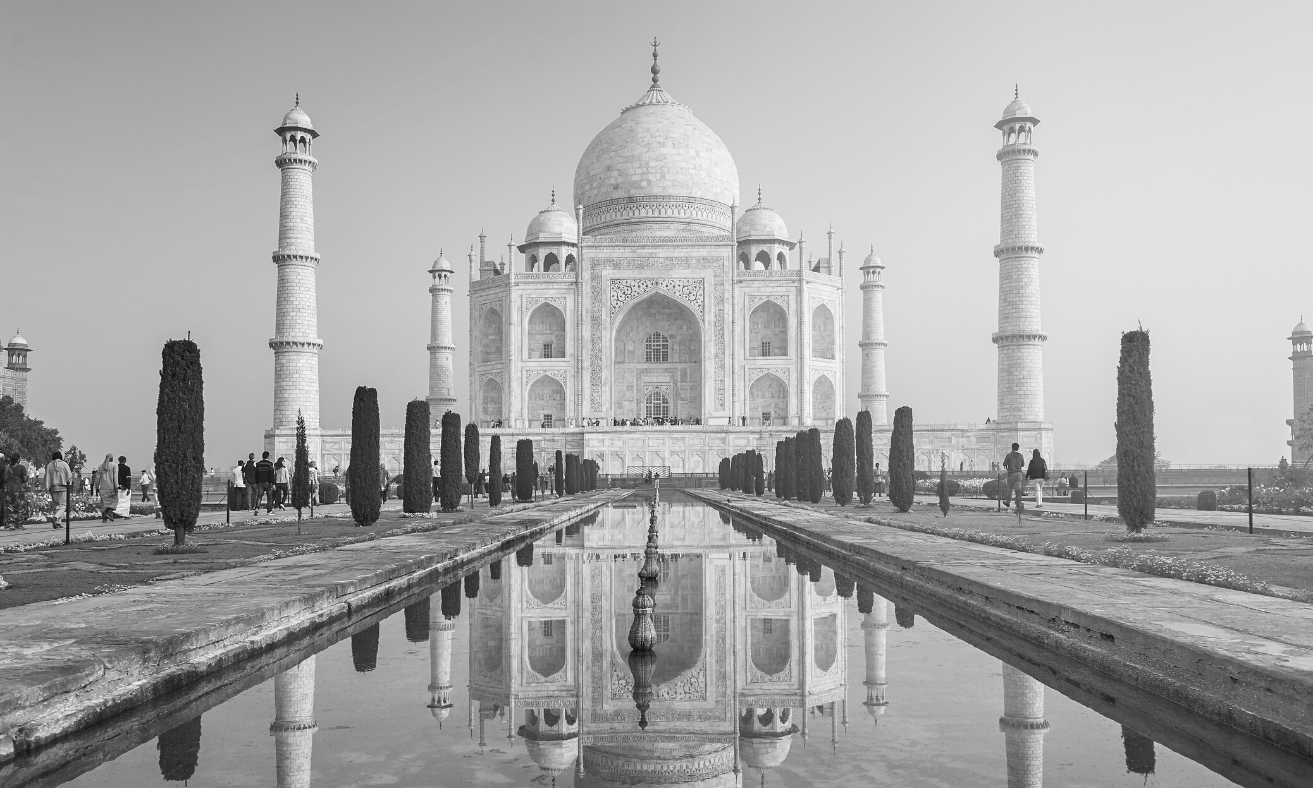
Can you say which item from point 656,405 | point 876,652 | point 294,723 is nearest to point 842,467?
point 876,652

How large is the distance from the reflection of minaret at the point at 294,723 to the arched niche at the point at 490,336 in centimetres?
3461

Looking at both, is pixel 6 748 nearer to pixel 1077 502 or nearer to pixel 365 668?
pixel 365 668

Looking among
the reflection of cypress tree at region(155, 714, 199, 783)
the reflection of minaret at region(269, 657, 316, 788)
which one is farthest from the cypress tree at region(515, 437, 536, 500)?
the reflection of cypress tree at region(155, 714, 199, 783)

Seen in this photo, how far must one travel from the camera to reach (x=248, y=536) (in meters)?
10.6

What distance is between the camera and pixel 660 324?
3972 centimetres

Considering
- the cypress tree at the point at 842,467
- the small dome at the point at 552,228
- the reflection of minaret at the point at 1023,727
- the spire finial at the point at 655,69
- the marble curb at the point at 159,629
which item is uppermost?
the spire finial at the point at 655,69

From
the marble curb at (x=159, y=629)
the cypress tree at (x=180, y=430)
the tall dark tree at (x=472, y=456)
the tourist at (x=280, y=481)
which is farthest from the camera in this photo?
the tall dark tree at (x=472, y=456)

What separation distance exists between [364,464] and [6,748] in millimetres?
9481

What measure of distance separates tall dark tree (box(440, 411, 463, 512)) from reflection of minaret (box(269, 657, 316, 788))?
1172cm

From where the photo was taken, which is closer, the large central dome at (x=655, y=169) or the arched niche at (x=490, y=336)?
the arched niche at (x=490, y=336)

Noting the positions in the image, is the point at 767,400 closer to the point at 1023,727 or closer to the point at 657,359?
the point at 657,359

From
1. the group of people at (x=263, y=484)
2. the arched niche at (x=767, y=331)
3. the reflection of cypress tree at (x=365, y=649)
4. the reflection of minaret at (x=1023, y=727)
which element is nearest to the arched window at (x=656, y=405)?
the arched niche at (x=767, y=331)

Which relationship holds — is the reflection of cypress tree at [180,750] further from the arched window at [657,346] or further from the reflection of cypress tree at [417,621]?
the arched window at [657,346]

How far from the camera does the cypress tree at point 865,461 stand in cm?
1708
